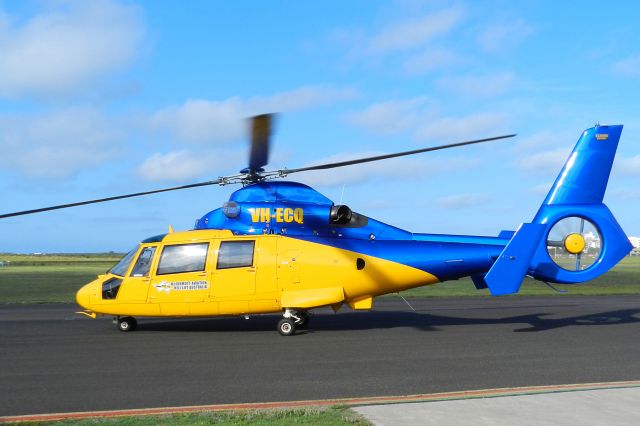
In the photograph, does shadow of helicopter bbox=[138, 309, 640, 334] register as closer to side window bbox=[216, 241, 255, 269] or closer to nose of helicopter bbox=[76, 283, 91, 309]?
nose of helicopter bbox=[76, 283, 91, 309]

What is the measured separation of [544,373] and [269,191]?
25.8ft

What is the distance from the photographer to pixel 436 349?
1230 centimetres

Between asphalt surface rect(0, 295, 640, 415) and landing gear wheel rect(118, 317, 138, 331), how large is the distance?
0.23 m

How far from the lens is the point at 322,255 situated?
15.2 metres

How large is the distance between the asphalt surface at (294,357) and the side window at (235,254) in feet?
5.56

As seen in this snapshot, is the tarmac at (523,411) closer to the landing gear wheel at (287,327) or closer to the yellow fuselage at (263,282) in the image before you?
the landing gear wheel at (287,327)

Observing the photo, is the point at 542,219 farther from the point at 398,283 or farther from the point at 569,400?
the point at 569,400

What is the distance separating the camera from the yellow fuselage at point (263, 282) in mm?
15031

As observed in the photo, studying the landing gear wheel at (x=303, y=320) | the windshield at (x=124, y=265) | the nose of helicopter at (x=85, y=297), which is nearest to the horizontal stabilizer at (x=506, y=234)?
the landing gear wheel at (x=303, y=320)

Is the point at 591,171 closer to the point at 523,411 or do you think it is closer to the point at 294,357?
the point at 294,357

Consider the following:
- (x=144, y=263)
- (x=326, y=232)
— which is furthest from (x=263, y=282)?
(x=144, y=263)

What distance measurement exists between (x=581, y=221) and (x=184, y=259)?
1002cm

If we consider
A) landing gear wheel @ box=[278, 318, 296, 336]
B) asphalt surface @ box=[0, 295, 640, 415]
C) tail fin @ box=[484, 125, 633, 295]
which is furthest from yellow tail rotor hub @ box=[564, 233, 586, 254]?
landing gear wheel @ box=[278, 318, 296, 336]

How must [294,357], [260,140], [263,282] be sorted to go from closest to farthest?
[294,357]
[260,140]
[263,282]
